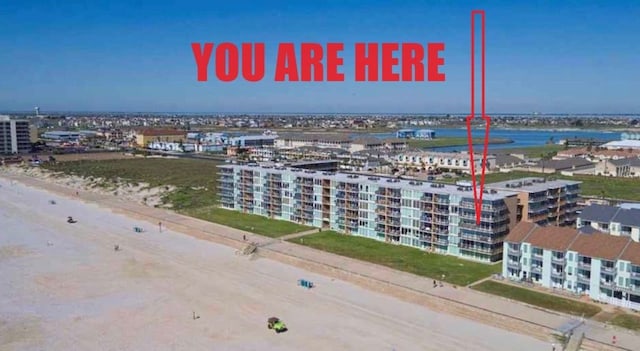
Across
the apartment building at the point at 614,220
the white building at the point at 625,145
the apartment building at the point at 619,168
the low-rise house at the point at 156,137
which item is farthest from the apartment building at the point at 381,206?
the white building at the point at 625,145

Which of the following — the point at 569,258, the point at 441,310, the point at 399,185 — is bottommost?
the point at 441,310

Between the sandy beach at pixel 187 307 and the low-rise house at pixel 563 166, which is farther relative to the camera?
the low-rise house at pixel 563 166

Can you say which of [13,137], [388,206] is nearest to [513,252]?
[388,206]

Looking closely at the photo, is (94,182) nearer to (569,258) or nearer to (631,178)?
(569,258)

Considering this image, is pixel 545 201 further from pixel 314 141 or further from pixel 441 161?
pixel 314 141

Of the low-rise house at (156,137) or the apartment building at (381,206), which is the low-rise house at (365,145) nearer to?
the low-rise house at (156,137)

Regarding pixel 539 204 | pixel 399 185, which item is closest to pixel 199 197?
pixel 399 185
